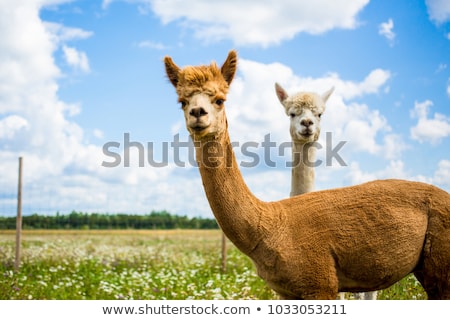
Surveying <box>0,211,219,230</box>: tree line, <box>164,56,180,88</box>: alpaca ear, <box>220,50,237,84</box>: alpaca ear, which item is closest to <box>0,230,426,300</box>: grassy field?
<box>0,211,219,230</box>: tree line

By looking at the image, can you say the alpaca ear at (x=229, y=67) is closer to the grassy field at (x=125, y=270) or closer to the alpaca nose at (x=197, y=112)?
the alpaca nose at (x=197, y=112)

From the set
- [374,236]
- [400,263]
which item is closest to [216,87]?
[374,236]

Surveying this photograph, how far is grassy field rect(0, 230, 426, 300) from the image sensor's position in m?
9.04

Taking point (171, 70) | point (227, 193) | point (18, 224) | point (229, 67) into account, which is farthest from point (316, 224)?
point (18, 224)

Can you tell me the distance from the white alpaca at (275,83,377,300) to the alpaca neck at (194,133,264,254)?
6.90ft

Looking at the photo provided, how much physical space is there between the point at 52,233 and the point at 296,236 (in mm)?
13857

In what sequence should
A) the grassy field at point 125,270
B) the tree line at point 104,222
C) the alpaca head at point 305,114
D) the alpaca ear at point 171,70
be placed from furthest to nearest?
the tree line at point 104,222 → the grassy field at point 125,270 → the alpaca head at point 305,114 → the alpaca ear at point 171,70

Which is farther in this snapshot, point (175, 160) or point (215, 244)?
point (215, 244)

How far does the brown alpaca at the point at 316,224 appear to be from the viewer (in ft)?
13.4

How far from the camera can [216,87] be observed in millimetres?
4051

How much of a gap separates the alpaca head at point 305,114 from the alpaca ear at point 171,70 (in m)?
2.50

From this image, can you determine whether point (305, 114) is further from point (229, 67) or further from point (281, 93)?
point (229, 67)

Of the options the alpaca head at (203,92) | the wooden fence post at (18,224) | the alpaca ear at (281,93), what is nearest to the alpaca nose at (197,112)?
the alpaca head at (203,92)
